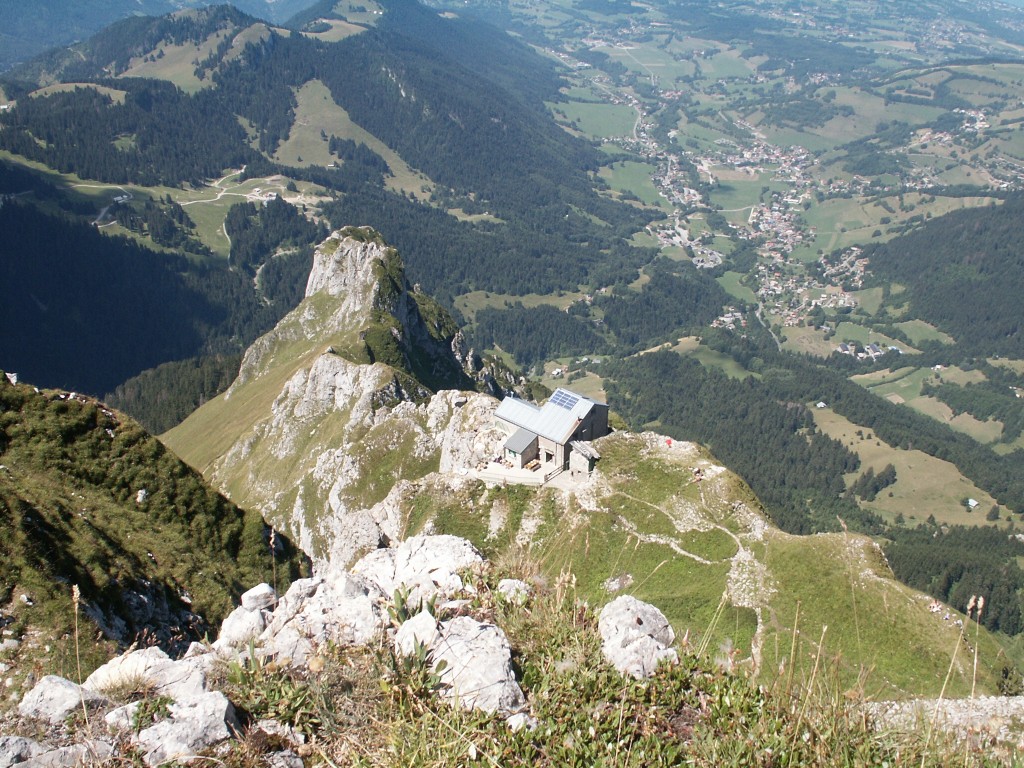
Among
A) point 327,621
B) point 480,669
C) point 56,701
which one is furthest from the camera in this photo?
point 327,621

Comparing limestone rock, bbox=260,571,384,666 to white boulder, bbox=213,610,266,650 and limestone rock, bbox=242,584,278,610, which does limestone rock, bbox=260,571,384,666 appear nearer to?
white boulder, bbox=213,610,266,650

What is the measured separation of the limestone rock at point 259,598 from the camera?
20.9 m

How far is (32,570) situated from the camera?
87.6 ft

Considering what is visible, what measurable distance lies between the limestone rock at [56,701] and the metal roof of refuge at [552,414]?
186 ft

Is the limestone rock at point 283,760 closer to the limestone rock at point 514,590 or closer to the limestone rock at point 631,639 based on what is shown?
the limestone rock at point 514,590

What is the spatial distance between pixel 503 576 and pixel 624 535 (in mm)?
48170

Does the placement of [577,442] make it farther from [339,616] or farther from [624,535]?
[339,616]

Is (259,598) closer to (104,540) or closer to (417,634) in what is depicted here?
(417,634)

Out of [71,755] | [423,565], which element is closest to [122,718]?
[71,755]

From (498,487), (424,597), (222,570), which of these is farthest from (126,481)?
(424,597)

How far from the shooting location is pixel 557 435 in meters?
67.9

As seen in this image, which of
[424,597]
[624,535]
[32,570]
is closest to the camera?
[424,597]

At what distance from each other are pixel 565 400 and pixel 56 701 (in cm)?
6078

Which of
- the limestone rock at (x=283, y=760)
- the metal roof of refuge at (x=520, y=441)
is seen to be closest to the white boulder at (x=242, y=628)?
the limestone rock at (x=283, y=760)
